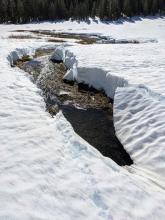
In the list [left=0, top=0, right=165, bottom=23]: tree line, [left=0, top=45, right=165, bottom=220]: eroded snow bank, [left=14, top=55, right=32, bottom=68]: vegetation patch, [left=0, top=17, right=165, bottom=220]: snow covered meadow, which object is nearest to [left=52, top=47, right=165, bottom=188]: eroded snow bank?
[left=0, top=17, right=165, bottom=220]: snow covered meadow

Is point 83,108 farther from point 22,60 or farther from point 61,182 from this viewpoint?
point 22,60

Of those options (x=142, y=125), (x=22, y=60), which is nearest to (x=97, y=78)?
(x=142, y=125)

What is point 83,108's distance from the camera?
16531 mm

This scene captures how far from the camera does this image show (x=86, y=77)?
800 inches

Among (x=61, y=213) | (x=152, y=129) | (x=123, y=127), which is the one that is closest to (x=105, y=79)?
(x=123, y=127)

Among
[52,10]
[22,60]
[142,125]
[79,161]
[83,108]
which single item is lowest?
[83,108]

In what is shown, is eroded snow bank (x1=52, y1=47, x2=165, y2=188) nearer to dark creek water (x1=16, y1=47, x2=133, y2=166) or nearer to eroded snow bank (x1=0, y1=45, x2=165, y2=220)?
dark creek water (x1=16, y1=47, x2=133, y2=166)

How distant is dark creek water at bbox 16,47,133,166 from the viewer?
12359 millimetres

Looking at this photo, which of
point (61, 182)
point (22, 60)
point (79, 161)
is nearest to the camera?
point (61, 182)

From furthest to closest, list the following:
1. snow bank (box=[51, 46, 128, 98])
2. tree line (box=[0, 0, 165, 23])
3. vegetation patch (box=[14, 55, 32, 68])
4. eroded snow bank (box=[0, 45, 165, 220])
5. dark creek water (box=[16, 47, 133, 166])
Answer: tree line (box=[0, 0, 165, 23])
vegetation patch (box=[14, 55, 32, 68])
snow bank (box=[51, 46, 128, 98])
dark creek water (box=[16, 47, 133, 166])
eroded snow bank (box=[0, 45, 165, 220])

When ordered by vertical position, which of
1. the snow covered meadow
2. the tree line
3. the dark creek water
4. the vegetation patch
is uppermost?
the tree line

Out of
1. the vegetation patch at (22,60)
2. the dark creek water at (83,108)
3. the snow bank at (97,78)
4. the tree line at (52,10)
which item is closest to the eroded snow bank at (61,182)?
the dark creek water at (83,108)

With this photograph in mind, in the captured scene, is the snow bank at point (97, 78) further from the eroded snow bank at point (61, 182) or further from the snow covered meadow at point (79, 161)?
the eroded snow bank at point (61, 182)

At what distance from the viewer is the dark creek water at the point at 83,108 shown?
12359mm
